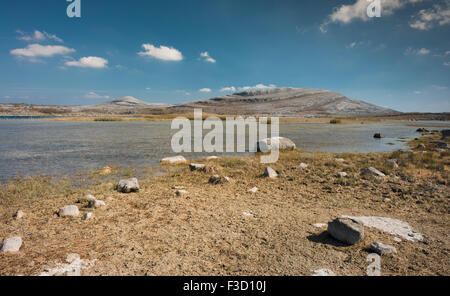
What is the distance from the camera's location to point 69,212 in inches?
255

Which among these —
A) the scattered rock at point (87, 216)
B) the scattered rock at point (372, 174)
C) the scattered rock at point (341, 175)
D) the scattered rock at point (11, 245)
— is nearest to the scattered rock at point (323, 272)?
the scattered rock at point (87, 216)

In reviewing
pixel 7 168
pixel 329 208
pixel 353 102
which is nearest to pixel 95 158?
pixel 7 168

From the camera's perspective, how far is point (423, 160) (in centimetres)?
1448

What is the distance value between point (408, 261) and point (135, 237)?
5.94 metres

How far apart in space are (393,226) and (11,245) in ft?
30.5

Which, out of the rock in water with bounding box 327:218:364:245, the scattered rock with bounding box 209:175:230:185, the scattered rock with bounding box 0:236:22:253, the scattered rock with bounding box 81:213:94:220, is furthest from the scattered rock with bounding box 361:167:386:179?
the scattered rock with bounding box 0:236:22:253

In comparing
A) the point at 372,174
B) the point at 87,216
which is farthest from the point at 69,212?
the point at 372,174

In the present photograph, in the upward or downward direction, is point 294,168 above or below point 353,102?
below

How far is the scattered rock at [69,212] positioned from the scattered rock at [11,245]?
5.25 ft

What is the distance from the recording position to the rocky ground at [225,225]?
4262 mm

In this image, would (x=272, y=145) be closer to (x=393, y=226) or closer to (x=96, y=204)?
(x=393, y=226)

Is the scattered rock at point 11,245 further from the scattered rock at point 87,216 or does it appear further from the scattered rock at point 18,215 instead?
the scattered rock at point 18,215
